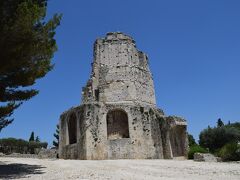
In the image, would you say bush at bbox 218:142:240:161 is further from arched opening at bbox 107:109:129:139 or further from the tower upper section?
the tower upper section

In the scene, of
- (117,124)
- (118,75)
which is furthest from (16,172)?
(118,75)

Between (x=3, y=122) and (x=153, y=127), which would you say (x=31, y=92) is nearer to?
(x=3, y=122)

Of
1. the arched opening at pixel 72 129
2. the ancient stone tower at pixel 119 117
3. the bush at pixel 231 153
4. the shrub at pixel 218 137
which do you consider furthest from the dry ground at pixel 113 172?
the shrub at pixel 218 137

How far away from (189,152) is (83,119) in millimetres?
9037

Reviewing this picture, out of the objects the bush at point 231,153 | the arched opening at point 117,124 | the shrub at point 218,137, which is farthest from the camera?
the shrub at point 218,137

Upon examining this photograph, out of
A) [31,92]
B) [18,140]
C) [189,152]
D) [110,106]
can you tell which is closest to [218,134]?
[189,152]

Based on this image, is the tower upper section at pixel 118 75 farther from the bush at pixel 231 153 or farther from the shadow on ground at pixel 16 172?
the shadow on ground at pixel 16 172

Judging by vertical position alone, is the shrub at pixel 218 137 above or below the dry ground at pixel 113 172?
above

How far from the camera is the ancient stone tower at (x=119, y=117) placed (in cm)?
2153

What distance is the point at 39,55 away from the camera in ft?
38.6

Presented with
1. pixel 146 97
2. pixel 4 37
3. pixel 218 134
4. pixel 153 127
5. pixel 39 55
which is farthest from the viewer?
pixel 218 134

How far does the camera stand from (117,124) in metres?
23.5

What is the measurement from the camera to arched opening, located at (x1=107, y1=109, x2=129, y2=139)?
76.6 feet

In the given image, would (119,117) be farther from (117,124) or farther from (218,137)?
(218,137)
